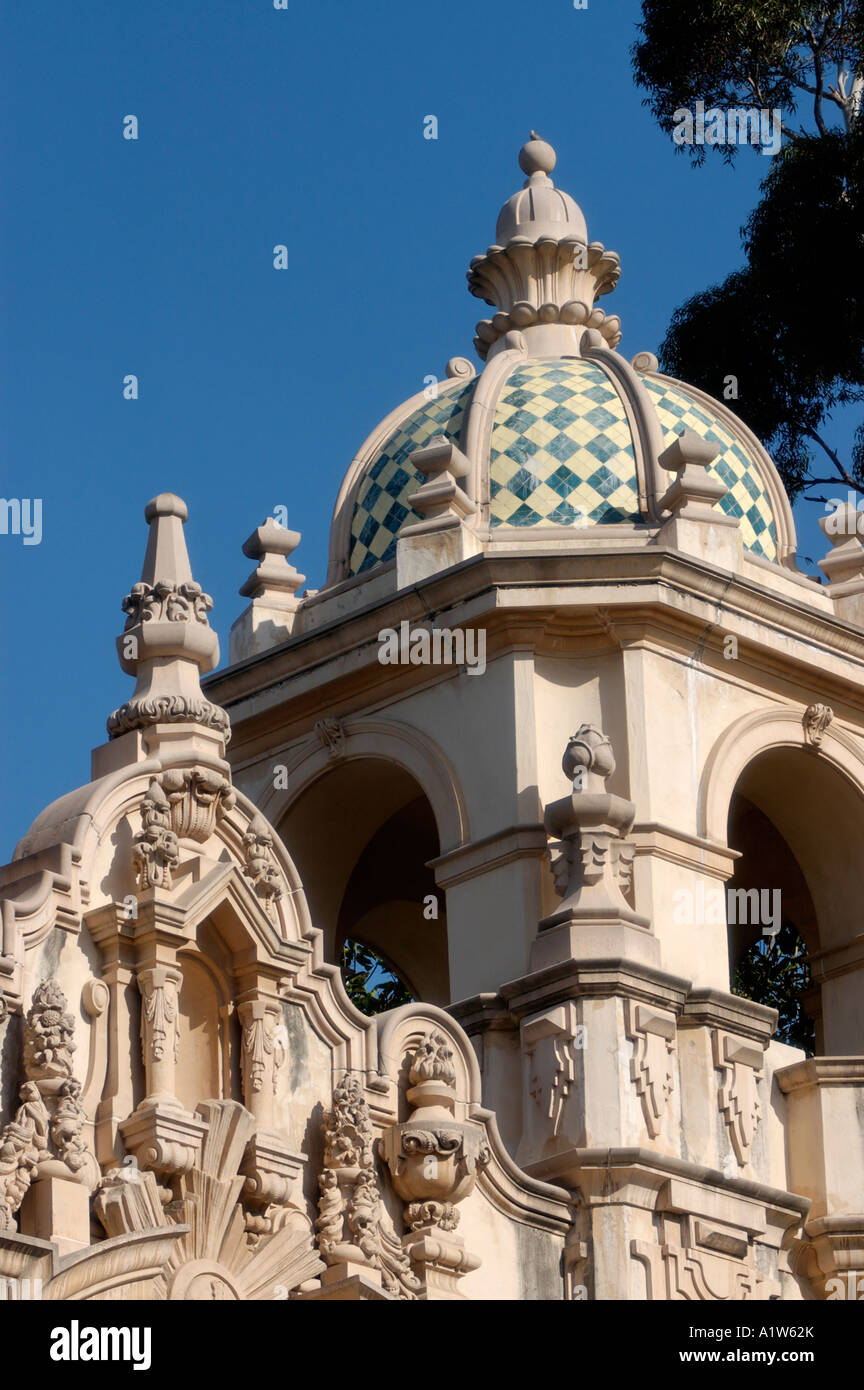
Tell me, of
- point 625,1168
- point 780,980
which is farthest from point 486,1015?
point 780,980

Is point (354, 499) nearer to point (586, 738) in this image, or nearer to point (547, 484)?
point (547, 484)

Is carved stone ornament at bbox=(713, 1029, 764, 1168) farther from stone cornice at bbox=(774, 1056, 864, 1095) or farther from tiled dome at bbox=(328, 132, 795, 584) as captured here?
tiled dome at bbox=(328, 132, 795, 584)

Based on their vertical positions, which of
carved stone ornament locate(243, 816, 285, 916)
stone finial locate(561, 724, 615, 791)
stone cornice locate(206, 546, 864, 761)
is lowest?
carved stone ornament locate(243, 816, 285, 916)

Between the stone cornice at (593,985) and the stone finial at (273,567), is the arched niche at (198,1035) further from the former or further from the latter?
the stone finial at (273,567)

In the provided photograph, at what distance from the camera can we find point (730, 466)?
86.5ft

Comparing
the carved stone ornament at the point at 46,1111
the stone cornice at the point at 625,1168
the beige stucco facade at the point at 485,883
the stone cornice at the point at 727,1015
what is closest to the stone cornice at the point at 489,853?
the beige stucco facade at the point at 485,883

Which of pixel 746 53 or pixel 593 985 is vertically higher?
pixel 746 53

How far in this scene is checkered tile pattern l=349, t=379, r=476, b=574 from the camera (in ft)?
85.6

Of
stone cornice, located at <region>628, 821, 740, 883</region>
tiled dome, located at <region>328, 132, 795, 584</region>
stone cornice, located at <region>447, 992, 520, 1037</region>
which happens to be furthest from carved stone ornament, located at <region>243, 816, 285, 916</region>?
tiled dome, located at <region>328, 132, 795, 584</region>

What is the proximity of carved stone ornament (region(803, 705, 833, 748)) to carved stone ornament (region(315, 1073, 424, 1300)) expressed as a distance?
591 cm

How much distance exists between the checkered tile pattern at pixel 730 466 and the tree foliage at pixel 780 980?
7.74 m

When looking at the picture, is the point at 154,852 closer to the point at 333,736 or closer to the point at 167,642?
the point at 167,642

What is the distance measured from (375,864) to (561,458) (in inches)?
150

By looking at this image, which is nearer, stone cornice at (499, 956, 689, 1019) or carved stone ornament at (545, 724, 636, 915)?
stone cornice at (499, 956, 689, 1019)
